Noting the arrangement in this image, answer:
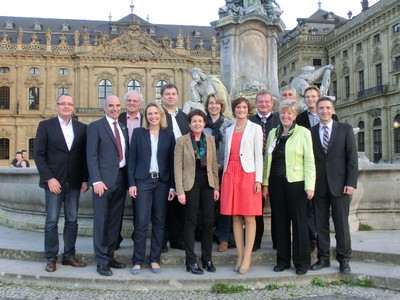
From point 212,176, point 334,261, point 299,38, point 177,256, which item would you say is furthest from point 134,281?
point 299,38

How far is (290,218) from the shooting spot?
192 inches

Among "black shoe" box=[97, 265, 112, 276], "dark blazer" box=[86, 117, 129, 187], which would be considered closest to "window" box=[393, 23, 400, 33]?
"dark blazer" box=[86, 117, 129, 187]

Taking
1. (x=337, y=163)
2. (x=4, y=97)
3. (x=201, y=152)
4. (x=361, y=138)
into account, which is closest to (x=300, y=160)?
(x=337, y=163)

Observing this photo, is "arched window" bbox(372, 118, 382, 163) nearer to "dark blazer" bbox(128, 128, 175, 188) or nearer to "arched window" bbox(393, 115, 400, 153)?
"arched window" bbox(393, 115, 400, 153)

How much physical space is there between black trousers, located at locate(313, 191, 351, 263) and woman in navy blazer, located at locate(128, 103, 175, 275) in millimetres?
1636

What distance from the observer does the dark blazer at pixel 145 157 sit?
15.7ft

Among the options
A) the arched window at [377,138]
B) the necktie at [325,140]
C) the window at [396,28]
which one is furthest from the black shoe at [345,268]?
the window at [396,28]

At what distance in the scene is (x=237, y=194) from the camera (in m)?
4.77

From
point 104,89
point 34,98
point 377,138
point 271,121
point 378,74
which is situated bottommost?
point 271,121

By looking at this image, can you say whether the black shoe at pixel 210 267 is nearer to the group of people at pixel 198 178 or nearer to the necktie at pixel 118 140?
the group of people at pixel 198 178

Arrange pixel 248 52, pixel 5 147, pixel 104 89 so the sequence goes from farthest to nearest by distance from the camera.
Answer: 1. pixel 104 89
2. pixel 5 147
3. pixel 248 52

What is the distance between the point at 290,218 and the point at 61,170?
255 centimetres

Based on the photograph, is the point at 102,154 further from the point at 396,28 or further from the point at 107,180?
the point at 396,28

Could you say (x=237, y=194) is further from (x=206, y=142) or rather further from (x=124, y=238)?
(x=124, y=238)
